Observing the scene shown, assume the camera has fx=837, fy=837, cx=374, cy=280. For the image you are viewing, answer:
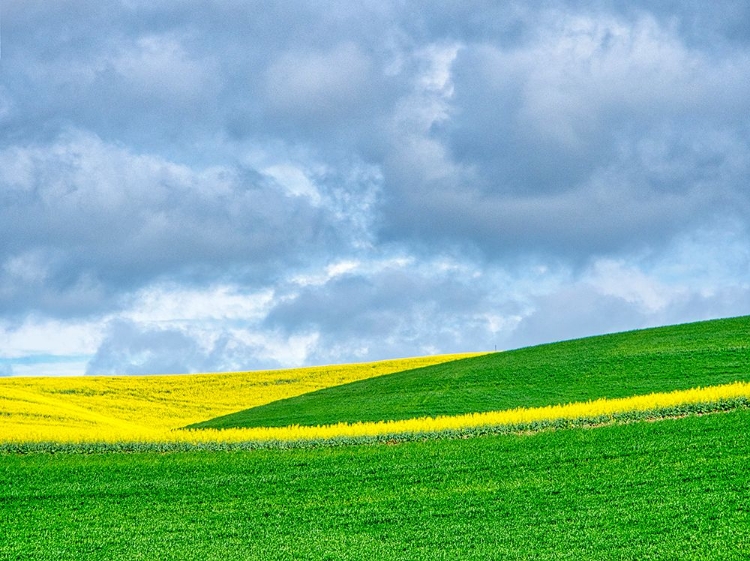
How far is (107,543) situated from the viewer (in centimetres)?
2016

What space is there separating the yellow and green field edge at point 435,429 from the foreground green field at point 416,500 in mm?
1695

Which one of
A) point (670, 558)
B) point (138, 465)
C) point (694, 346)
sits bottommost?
point (670, 558)

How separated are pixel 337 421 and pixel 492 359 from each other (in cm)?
1780

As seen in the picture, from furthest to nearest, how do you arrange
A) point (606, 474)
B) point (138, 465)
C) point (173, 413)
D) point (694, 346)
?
point (173, 413) → point (694, 346) → point (138, 465) → point (606, 474)

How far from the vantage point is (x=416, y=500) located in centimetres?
2230

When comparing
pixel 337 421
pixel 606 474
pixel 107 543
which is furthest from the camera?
pixel 337 421

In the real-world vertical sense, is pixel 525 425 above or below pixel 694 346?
below

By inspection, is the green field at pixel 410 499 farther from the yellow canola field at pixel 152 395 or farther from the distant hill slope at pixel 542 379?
the yellow canola field at pixel 152 395

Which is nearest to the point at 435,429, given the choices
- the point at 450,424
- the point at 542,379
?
the point at 450,424

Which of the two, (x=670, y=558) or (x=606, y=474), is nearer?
(x=670, y=558)

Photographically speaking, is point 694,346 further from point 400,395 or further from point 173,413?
point 173,413

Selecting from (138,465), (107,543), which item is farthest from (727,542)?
(138,465)

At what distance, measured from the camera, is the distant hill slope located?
41.6m

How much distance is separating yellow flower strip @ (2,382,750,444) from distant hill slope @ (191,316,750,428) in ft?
20.3
